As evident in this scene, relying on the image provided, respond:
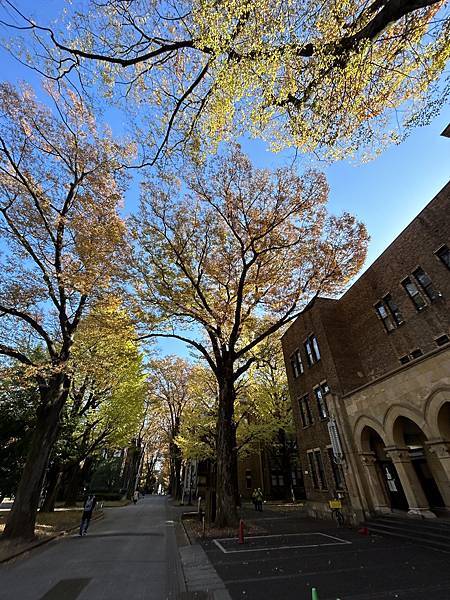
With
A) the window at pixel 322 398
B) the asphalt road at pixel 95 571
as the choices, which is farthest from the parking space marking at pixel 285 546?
the window at pixel 322 398

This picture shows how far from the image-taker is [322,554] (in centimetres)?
877

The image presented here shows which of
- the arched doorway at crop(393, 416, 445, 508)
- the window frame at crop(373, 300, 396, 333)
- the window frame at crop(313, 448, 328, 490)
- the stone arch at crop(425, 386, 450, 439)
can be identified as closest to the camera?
the stone arch at crop(425, 386, 450, 439)

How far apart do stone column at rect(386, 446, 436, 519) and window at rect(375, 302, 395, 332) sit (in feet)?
21.2

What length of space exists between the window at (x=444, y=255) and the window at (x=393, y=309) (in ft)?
11.2

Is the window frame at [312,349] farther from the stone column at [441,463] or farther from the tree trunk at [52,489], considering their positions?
the tree trunk at [52,489]

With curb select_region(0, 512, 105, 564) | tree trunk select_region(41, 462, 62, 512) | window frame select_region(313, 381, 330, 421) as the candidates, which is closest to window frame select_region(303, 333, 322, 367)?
window frame select_region(313, 381, 330, 421)

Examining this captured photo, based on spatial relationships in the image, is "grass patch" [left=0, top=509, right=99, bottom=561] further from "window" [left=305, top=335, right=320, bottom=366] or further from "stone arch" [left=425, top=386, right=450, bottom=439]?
"window" [left=305, top=335, right=320, bottom=366]

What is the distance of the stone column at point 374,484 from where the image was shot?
43.2 feet

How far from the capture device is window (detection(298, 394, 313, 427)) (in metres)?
20.2

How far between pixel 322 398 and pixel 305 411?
2.77 m

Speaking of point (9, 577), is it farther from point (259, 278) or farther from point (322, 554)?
point (259, 278)

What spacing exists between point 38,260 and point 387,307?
60.0 ft

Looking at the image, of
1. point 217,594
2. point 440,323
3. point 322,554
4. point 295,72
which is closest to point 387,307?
point 440,323

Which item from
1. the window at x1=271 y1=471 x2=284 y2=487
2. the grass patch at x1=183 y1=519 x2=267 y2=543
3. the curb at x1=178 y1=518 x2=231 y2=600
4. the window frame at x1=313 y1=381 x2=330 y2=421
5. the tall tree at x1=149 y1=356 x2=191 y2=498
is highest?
the tall tree at x1=149 y1=356 x2=191 y2=498
